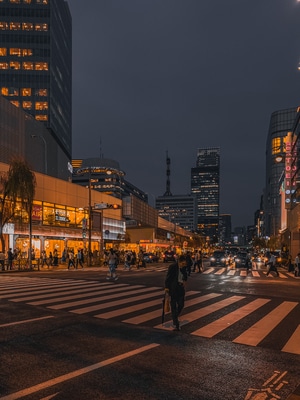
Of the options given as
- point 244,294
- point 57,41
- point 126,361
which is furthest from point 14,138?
point 126,361

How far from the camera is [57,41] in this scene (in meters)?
108

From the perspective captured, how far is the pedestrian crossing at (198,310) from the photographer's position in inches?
332

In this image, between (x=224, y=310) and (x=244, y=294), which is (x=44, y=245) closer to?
(x=244, y=294)

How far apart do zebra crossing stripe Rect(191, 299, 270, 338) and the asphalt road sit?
0.02m

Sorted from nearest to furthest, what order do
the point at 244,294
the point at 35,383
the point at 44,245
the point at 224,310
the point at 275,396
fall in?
1. the point at 275,396
2. the point at 35,383
3. the point at 224,310
4. the point at 244,294
5. the point at 44,245

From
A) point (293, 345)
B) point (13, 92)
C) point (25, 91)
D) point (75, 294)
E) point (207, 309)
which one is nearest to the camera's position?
point (293, 345)

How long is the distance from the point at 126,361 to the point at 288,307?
7.77 metres

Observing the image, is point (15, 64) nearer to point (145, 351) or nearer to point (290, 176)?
point (290, 176)

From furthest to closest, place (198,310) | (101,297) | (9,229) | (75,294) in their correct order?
(9,229) → (75,294) → (101,297) → (198,310)

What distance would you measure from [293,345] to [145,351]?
3110mm

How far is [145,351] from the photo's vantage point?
23.0 ft

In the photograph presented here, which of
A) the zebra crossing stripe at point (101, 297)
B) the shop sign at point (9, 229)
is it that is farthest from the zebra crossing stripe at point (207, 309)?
the shop sign at point (9, 229)

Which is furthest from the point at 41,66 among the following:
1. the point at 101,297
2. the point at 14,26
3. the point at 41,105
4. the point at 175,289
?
the point at 175,289

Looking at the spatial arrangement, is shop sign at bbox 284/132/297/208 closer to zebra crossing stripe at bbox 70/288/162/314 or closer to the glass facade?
zebra crossing stripe at bbox 70/288/162/314
